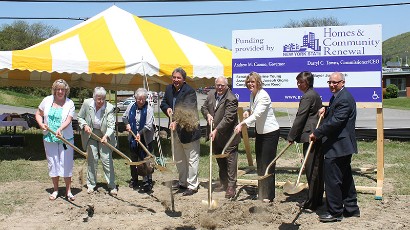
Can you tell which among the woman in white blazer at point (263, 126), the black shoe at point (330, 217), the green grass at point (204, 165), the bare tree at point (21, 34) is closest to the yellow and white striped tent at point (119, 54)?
the green grass at point (204, 165)

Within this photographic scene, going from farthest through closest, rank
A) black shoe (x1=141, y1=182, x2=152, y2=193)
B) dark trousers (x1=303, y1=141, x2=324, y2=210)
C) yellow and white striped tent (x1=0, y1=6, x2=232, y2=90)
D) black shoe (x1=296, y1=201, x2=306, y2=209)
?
yellow and white striped tent (x1=0, y1=6, x2=232, y2=90)
black shoe (x1=141, y1=182, x2=152, y2=193)
black shoe (x1=296, y1=201, x2=306, y2=209)
dark trousers (x1=303, y1=141, x2=324, y2=210)

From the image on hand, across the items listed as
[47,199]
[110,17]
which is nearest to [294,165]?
[47,199]

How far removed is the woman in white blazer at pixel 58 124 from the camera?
20.4 ft

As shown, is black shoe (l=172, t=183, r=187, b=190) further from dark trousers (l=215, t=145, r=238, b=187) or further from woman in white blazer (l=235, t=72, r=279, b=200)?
woman in white blazer (l=235, t=72, r=279, b=200)

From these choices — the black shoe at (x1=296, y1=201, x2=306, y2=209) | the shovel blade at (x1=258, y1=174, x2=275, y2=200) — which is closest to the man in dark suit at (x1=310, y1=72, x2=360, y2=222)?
the black shoe at (x1=296, y1=201, x2=306, y2=209)

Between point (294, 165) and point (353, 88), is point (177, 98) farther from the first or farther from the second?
point (294, 165)

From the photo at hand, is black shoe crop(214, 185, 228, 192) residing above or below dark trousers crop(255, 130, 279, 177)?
below

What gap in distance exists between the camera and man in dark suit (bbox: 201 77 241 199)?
6434mm

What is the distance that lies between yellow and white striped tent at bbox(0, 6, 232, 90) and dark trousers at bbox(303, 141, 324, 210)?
4344 mm

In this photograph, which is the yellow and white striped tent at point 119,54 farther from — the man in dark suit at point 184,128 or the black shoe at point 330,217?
the black shoe at point 330,217

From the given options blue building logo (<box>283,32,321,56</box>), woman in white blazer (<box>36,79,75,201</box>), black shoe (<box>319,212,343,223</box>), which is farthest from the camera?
blue building logo (<box>283,32,321,56</box>)

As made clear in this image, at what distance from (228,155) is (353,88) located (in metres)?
2.12

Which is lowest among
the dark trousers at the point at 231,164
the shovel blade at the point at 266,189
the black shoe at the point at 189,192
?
the black shoe at the point at 189,192

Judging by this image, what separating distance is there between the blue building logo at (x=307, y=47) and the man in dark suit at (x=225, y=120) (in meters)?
1.43
